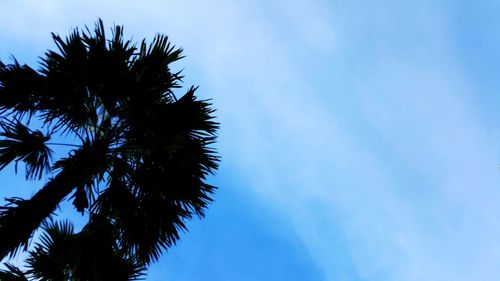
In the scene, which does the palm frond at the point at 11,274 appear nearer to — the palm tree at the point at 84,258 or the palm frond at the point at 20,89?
the palm tree at the point at 84,258

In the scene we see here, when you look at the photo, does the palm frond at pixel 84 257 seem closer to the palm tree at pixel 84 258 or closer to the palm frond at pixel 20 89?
the palm tree at pixel 84 258

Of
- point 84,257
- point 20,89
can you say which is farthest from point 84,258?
point 20,89

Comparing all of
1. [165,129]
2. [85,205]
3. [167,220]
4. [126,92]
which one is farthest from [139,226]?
[126,92]

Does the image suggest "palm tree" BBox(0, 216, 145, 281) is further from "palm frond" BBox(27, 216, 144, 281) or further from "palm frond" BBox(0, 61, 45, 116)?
"palm frond" BBox(0, 61, 45, 116)

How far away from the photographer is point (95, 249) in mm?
6453

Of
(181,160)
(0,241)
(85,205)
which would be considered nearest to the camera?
(0,241)

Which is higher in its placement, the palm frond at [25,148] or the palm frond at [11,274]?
the palm frond at [25,148]

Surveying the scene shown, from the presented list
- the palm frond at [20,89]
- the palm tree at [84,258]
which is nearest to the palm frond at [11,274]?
the palm tree at [84,258]

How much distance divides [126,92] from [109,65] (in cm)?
53

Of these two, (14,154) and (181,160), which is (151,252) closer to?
(181,160)

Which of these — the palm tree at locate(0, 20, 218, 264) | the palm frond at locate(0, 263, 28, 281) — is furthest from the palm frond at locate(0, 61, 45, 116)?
the palm frond at locate(0, 263, 28, 281)

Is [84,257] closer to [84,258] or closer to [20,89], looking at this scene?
[84,258]

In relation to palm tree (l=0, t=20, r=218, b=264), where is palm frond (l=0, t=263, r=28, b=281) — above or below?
below

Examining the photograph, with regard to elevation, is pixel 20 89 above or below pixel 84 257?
above
